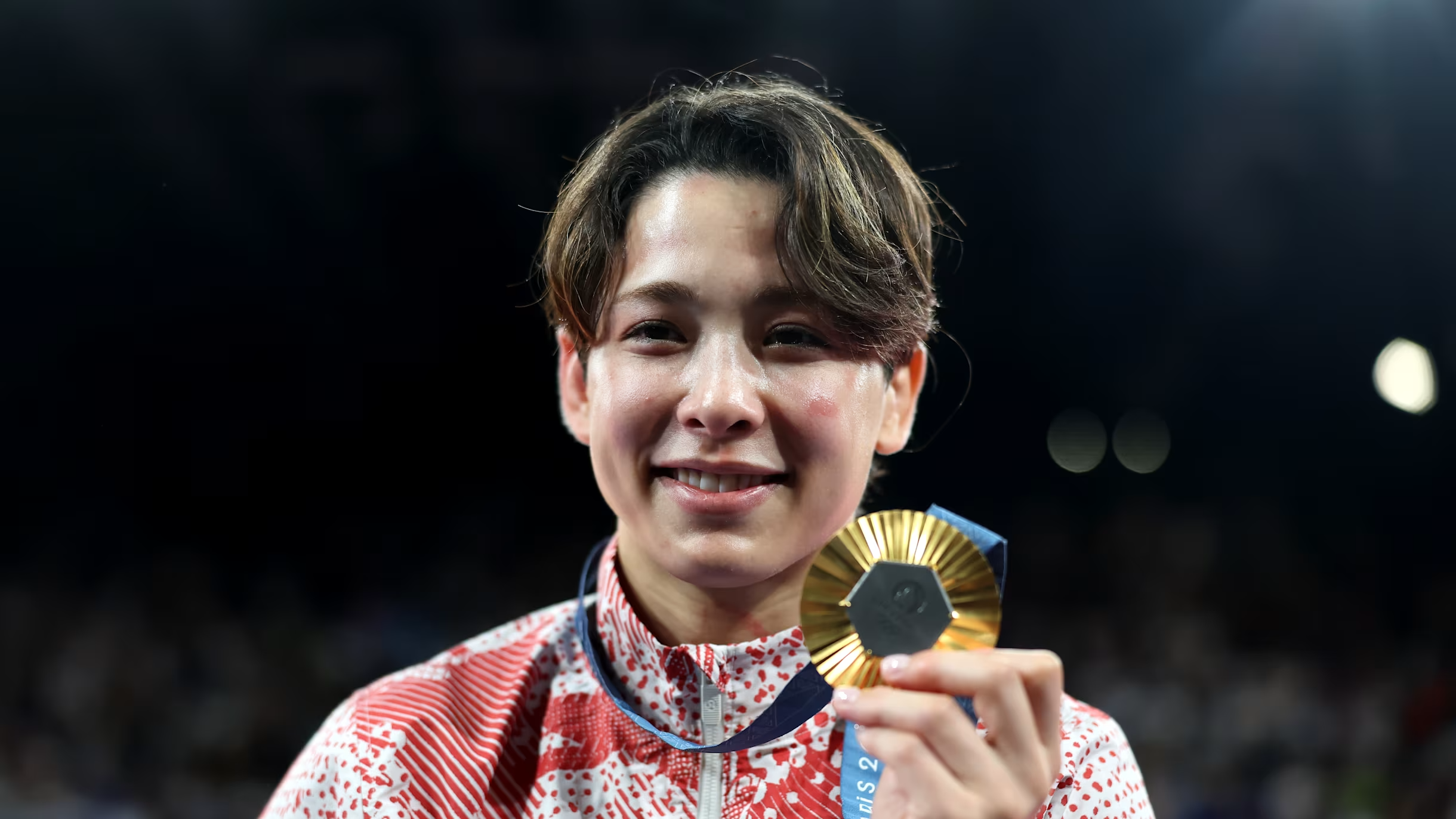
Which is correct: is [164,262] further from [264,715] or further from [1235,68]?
[1235,68]

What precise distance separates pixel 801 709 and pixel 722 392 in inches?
19.4

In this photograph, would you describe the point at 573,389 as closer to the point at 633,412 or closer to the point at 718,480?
the point at 633,412

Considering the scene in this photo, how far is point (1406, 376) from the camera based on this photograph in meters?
5.80

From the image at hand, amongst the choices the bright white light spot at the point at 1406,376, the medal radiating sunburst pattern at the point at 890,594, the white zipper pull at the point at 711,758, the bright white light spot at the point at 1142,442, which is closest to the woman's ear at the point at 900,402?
the white zipper pull at the point at 711,758

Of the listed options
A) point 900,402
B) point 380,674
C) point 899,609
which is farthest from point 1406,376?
point 899,609

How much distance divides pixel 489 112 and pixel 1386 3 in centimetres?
387

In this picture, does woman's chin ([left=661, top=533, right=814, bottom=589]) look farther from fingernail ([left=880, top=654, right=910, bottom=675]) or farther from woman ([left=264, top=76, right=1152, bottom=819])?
fingernail ([left=880, top=654, right=910, bottom=675])

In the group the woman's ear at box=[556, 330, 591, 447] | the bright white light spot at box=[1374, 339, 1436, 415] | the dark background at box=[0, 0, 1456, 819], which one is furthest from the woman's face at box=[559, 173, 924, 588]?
the bright white light spot at box=[1374, 339, 1436, 415]

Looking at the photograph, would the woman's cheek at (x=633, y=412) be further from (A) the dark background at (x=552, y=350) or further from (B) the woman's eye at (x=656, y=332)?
(A) the dark background at (x=552, y=350)

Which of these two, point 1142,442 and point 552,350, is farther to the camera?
point 1142,442

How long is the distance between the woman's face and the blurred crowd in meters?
3.99

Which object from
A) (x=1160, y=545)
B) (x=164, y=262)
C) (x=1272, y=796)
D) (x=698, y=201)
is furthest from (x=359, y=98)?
(x=1272, y=796)

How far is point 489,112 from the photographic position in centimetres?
523

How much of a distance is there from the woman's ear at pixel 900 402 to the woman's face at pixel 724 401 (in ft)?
0.53
